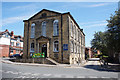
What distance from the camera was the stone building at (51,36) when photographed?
65.5 ft

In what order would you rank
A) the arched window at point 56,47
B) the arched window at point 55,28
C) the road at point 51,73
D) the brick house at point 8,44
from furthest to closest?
the brick house at point 8,44, the arched window at point 55,28, the arched window at point 56,47, the road at point 51,73

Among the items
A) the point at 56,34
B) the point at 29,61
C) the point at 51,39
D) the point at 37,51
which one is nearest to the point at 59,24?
the point at 56,34

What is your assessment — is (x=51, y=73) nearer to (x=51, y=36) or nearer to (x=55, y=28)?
(x=51, y=36)

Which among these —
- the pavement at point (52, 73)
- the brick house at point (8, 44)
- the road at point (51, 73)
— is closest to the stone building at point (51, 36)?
the pavement at point (52, 73)

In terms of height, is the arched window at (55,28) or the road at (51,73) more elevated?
the arched window at (55,28)

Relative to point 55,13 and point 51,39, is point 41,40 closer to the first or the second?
point 51,39

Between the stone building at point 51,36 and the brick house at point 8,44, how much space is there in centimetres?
1939

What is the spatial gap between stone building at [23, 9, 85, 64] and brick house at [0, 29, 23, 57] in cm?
1939

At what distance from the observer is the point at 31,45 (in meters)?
23.5

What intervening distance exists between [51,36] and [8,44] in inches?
1035

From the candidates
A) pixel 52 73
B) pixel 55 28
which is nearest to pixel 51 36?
pixel 55 28

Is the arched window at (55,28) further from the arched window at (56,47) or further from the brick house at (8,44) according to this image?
the brick house at (8,44)

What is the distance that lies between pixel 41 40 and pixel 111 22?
1315 centimetres

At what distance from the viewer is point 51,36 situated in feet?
70.5
